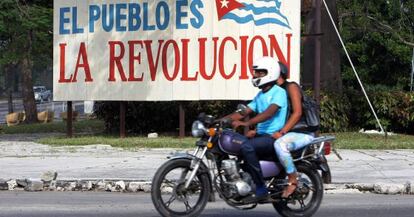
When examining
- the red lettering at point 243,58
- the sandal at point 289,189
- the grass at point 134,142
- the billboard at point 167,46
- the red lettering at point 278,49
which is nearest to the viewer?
the sandal at point 289,189

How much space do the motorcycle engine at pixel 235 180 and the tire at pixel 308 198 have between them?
1.92 ft

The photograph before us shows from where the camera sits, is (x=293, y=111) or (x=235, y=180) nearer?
(x=235, y=180)

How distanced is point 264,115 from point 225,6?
1084 cm

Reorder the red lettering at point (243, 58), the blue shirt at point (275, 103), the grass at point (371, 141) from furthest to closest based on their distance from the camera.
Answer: the red lettering at point (243, 58) < the grass at point (371, 141) < the blue shirt at point (275, 103)

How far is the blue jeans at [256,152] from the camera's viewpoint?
295 inches

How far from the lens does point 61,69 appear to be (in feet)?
64.3

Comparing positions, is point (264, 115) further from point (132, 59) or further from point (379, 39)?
point (379, 39)

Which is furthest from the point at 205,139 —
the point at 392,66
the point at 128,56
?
the point at 392,66

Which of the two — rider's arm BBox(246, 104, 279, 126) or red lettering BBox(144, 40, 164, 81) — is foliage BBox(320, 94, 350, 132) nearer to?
red lettering BBox(144, 40, 164, 81)

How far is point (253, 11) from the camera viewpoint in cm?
1798

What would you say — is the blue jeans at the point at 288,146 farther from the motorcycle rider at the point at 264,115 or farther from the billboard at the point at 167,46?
the billboard at the point at 167,46

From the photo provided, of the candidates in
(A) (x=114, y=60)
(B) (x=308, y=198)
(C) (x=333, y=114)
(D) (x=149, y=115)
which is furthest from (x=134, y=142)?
(B) (x=308, y=198)

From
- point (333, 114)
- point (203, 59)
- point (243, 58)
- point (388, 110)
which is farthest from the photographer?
point (388, 110)

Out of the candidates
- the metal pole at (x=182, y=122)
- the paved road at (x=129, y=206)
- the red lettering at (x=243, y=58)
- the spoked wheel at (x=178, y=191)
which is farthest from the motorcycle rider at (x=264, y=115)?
the metal pole at (x=182, y=122)
